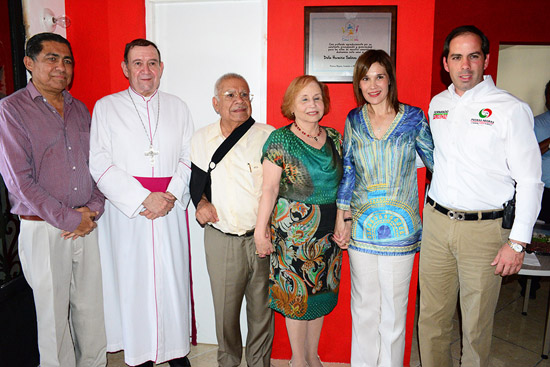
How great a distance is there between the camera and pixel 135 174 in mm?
2488

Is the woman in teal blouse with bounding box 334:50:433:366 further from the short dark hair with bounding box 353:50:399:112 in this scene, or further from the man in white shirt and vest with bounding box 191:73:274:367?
the man in white shirt and vest with bounding box 191:73:274:367

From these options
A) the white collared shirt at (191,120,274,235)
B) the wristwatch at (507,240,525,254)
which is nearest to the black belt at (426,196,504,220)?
the wristwatch at (507,240,525,254)

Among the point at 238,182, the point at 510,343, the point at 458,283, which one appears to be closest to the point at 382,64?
the point at 238,182

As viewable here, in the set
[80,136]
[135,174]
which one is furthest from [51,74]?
[135,174]

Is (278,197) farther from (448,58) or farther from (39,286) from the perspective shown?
(39,286)

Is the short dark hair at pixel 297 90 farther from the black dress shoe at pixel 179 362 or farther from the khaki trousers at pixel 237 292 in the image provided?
the black dress shoe at pixel 179 362

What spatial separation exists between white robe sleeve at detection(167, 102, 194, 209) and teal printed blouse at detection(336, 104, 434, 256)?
0.96 metres

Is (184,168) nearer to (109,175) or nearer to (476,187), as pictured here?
(109,175)

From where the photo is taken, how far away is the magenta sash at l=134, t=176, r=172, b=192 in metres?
2.49

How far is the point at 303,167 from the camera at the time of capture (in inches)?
84.2

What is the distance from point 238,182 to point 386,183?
2.68 ft

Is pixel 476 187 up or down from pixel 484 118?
down

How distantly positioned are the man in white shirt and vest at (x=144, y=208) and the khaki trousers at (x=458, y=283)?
1466mm

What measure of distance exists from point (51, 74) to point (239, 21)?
48.0 inches
